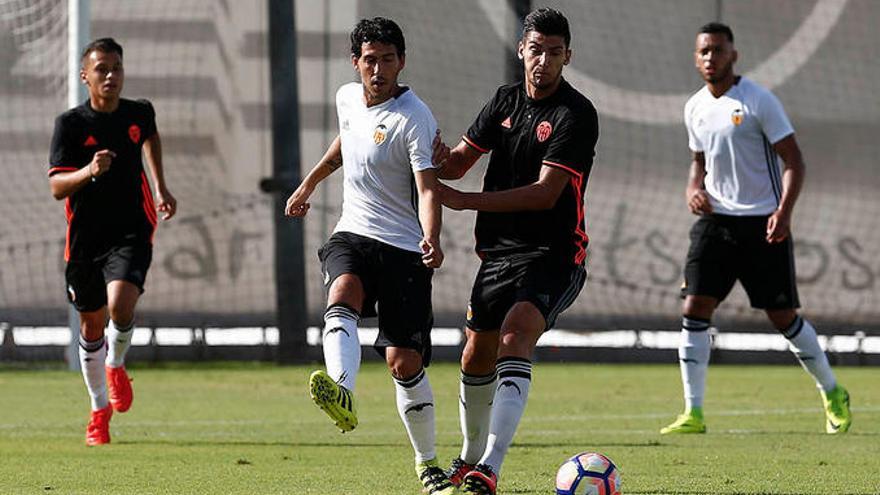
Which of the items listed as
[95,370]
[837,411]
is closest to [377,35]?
[95,370]

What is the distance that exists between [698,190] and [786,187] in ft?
1.92

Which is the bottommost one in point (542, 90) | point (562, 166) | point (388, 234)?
point (388, 234)

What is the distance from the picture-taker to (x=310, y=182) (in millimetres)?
8062

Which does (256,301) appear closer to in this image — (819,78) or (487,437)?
(819,78)

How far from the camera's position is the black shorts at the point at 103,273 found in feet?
32.9

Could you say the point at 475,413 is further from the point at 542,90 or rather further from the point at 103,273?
the point at 103,273

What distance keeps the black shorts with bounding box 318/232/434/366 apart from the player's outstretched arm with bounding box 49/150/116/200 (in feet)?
6.64

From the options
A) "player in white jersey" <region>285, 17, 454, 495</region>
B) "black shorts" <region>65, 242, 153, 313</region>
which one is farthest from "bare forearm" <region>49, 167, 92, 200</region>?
"player in white jersey" <region>285, 17, 454, 495</region>

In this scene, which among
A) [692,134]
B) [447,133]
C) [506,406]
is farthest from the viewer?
[447,133]

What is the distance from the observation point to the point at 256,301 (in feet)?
56.3

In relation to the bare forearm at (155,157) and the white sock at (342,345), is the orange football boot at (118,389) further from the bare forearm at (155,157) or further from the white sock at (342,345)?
the white sock at (342,345)

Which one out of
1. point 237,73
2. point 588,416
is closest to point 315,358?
point 237,73

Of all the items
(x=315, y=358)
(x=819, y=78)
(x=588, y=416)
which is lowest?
(x=315, y=358)

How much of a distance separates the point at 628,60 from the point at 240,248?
14.5 ft
